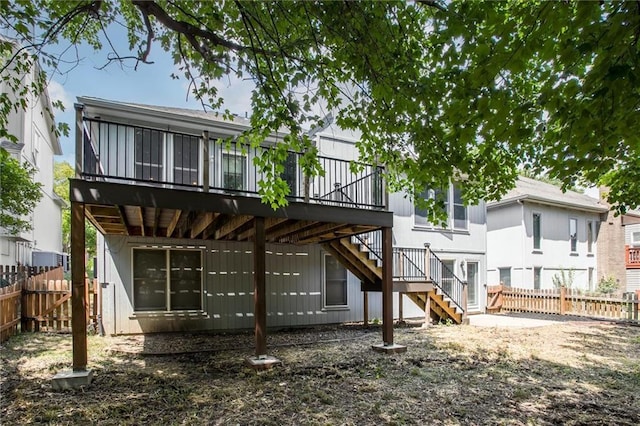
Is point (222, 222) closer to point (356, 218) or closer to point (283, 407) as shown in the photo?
point (356, 218)

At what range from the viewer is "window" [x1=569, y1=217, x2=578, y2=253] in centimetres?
1893

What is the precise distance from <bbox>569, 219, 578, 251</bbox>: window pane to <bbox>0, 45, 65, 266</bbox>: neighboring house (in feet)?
70.3

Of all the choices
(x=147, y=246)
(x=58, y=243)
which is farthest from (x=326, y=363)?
(x=58, y=243)

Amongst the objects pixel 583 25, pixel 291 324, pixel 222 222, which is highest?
pixel 583 25

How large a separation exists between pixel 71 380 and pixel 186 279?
15.9 ft

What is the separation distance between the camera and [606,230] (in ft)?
64.7

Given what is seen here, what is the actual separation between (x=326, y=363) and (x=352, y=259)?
3639mm

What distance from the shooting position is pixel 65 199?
3400 cm

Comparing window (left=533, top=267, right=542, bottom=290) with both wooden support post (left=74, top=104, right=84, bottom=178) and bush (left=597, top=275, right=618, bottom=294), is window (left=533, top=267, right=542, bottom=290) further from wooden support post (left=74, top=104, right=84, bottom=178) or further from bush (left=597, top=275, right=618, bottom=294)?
wooden support post (left=74, top=104, right=84, bottom=178)

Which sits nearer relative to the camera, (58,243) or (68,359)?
(68,359)

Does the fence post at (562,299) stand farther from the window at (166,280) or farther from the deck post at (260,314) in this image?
the window at (166,280)

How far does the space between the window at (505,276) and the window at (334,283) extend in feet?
31.8

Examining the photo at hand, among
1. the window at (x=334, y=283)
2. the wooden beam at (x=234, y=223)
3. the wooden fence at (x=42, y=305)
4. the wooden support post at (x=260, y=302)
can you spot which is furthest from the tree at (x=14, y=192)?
the window at (x=334, y=283)

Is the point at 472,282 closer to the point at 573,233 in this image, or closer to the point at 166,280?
the point at 573,233
